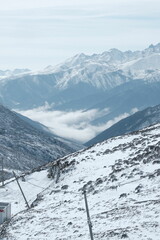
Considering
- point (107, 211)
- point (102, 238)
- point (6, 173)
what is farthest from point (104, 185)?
point (6, 173)

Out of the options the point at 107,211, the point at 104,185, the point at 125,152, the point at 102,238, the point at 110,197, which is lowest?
the point at 102,238

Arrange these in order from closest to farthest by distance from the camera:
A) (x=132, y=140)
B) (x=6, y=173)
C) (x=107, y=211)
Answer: (x=107, y=211), (x=132, y=140), (x=6, y=173)

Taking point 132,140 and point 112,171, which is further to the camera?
point 132,140

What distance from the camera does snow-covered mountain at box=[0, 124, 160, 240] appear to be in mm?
41250

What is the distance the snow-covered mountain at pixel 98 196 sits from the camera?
41.2 m

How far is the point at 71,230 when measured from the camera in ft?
141

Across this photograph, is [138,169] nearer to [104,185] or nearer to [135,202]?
[104,185]

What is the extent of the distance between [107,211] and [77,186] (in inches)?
558

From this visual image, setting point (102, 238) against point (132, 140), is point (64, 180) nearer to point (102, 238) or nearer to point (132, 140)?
point (132, 140)

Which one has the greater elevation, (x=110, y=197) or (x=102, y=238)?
(x=110, y=197)

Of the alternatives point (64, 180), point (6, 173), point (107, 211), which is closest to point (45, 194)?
point (64, 180)

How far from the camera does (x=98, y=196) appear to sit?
52531 millimetres

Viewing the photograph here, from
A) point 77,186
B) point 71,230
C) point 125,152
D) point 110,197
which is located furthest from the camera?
point 125,152

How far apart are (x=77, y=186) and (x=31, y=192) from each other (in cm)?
1297
